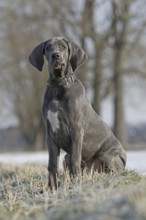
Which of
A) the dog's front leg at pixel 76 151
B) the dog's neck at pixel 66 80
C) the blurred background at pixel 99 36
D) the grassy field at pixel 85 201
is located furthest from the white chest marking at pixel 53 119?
the blurred background at pixel 99 36

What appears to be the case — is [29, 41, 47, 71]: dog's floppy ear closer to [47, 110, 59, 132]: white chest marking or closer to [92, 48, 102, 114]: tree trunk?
[47, 110, 59, 132]: white chest marking

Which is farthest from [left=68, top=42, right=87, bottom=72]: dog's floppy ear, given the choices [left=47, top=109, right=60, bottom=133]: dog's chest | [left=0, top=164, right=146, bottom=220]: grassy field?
[left=0, top=164, right=146, bottom=220]: grassy field

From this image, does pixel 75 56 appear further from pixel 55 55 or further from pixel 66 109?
pixel 66 109

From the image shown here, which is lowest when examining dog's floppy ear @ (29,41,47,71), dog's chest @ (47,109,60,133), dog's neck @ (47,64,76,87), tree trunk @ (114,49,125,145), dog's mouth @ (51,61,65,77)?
tree trunk @ (114,49,125,145)

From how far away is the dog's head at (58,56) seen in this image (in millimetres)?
7633

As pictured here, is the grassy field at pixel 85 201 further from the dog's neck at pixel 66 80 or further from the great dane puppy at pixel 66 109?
the dog's neck at pixel 66 80

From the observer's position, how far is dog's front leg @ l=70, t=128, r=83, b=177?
771 centimetres

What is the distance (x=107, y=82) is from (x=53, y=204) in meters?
20.6

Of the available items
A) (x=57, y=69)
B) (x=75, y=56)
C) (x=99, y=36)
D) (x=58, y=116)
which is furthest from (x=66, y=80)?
(x=99, y=36)

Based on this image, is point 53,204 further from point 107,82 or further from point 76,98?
point 107,82

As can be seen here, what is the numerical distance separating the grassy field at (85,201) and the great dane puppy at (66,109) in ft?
1.36

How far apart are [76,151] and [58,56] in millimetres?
1273

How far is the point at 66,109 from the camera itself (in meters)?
7.57

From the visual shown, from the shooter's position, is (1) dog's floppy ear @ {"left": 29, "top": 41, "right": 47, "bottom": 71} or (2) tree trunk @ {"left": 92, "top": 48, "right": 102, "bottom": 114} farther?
(2) tree trunk @ {"left": 92, "top": 48, "right": 102, "bottom": 114}
